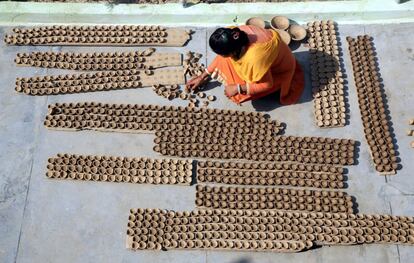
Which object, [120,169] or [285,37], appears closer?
[120,169]

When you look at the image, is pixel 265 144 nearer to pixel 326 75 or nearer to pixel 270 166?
pixel 270 166

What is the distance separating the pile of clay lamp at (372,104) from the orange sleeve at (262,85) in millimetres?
1180

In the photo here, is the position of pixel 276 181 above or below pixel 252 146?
below

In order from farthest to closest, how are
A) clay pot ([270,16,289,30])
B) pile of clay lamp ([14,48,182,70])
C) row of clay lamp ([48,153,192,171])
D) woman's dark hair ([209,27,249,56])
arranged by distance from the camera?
1. clay pot ([270,16,289,30])
2. pile of clay lamp ([14,48,182,70])
3. row of clay lamp ([48,153,192,171])
4. woman's dark hair ([209,27,249,56])

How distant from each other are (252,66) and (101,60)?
79.5 inches

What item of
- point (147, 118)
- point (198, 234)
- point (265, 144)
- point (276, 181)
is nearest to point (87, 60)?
point (147, 118)

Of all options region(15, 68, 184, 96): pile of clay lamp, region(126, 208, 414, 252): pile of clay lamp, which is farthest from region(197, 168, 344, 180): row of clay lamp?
region(15, 68, 184, 96): pile of clay lamp

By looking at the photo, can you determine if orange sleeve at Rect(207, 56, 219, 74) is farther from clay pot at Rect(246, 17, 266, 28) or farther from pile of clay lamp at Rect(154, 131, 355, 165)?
clay pot at Rect(246, 17, 266, 28)

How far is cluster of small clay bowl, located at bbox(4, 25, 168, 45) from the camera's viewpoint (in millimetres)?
6344

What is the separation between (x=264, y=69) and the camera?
17.2ft

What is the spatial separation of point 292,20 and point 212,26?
3.25 feet

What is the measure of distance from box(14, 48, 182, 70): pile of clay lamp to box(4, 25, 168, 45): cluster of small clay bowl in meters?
0.15

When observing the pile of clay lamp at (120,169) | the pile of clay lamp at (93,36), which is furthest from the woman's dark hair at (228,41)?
the pile of clay lamp at (93,36)

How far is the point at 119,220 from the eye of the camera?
5391 mm
